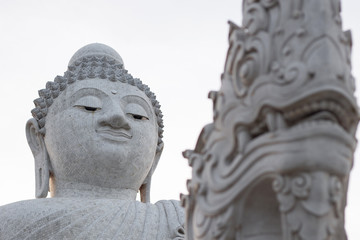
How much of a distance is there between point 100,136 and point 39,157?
0.93 metres

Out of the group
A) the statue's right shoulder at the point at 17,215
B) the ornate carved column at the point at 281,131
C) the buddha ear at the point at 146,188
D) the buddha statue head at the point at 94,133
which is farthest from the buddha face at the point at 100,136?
the ornate carved column at the point at 281,131

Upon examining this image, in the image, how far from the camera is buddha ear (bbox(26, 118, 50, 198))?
968cm

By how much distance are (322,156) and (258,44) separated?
867 mm

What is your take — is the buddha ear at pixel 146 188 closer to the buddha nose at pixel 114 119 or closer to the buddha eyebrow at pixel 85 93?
the buddha nose at pixel 114 119

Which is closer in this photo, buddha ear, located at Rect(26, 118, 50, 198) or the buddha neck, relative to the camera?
the buddha neck

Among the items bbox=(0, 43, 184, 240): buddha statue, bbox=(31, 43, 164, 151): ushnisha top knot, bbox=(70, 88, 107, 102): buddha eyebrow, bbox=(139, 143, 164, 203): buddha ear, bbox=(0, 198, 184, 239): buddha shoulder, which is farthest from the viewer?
bbox=(139, 143, 164, 203): buddha ear

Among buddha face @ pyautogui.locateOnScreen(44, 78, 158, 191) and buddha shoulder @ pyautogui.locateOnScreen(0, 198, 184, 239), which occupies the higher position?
buddha face @ pyautogui.locateOnScreen(44, 78, 158, 191)

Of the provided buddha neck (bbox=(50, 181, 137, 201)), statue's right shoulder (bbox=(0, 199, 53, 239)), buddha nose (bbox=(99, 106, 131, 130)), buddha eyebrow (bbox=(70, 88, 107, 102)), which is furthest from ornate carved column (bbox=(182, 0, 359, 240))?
buddha eyebrow (bbox=(70, 88, 107, 102))

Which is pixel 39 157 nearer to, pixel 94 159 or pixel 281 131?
pixel 94 159

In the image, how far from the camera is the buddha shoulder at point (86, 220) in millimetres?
8477

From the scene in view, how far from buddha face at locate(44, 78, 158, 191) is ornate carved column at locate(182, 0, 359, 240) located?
3459 mm

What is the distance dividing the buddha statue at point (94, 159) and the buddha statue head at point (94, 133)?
1cm

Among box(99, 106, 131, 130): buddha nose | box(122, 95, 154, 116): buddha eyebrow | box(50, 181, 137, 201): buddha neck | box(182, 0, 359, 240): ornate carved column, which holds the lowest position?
box(182, 0, 359, 240): ornate carved column

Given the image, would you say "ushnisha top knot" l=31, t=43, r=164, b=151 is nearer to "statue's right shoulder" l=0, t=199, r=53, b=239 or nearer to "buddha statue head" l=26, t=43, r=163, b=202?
"buddha statue head" l=26, t=43, r=163, b=202
